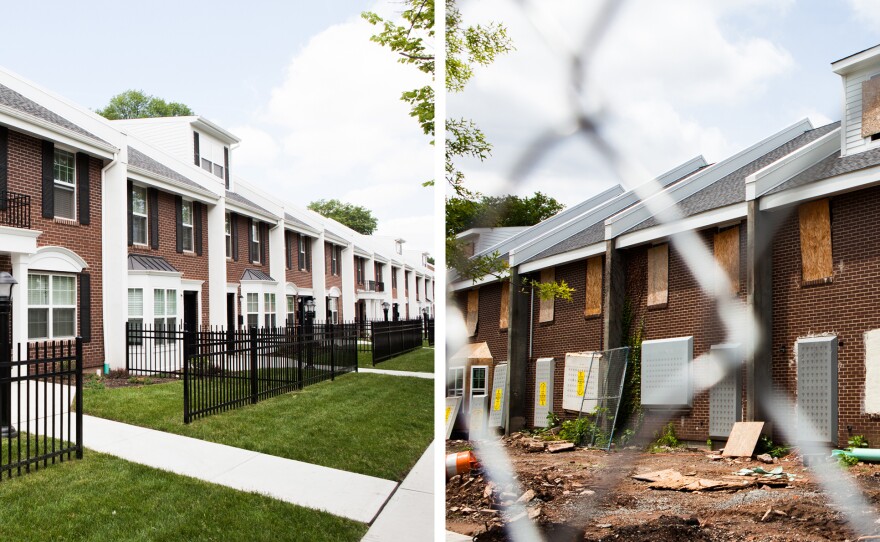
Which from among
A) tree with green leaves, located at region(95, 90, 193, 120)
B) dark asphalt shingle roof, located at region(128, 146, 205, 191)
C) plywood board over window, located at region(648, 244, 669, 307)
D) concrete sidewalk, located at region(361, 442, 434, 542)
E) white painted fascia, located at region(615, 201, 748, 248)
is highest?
tree with green leaves, located at region(95, 90, 193, 120)

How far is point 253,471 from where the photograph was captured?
351 centimetres

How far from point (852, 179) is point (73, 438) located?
4317mm

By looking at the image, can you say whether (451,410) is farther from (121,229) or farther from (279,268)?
(279,268)

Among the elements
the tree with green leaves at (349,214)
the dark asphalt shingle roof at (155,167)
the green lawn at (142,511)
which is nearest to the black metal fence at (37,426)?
the green lawn at (142,511)

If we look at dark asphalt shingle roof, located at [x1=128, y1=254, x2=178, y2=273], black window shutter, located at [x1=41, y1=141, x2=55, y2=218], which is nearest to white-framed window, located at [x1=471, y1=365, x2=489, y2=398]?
black window shutter, located at [x1=41, y1=141, x2=55, y2=218]

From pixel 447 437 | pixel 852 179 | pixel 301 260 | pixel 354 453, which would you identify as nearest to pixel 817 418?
pixel 852 179

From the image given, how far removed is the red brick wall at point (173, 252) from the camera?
33.7ft

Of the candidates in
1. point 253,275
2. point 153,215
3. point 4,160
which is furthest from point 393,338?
point 4,160

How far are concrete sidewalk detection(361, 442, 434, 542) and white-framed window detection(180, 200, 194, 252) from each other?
28.3 ft

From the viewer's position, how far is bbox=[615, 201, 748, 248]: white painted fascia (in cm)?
60

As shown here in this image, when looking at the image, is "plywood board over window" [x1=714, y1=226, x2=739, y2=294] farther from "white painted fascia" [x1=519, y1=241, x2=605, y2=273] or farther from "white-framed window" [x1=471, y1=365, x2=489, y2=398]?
"white-framed window" [x1=471, y1=365, x2=489, y2=398]

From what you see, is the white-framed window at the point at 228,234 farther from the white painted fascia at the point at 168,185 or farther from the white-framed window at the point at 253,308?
the white painted fascia at the point at 168,185

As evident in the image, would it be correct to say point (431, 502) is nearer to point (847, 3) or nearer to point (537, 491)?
point (537, 491)

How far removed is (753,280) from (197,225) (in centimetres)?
1179
